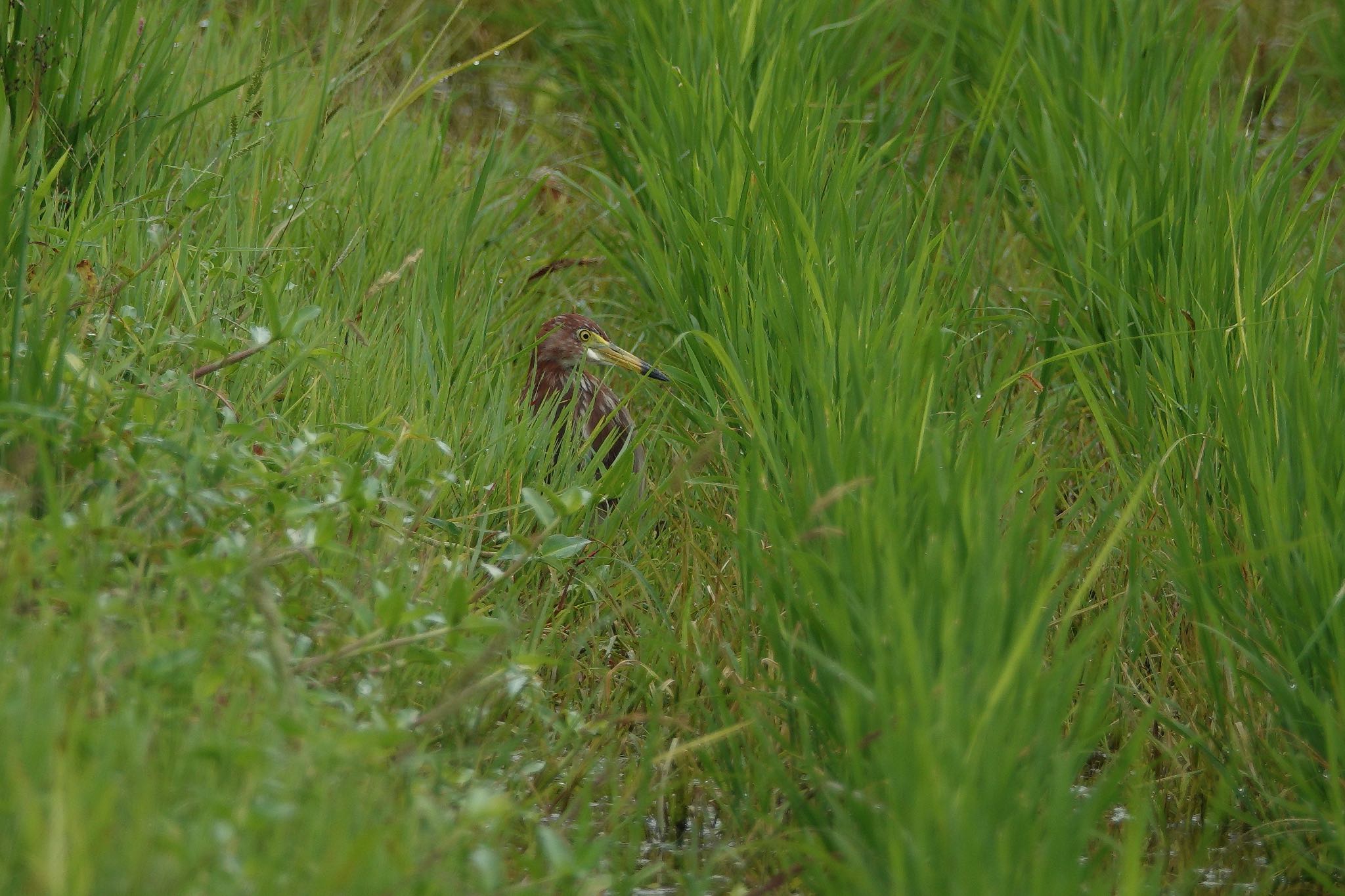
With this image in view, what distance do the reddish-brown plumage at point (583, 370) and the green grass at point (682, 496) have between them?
0.11m

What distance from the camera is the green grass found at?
76.5 inches

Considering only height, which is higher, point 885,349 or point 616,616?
point 885,349

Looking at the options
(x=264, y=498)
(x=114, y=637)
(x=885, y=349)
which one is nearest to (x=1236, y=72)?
(x=885, y=349)

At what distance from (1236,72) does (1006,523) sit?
4179 mm

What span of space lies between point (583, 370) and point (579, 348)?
0.10 meters

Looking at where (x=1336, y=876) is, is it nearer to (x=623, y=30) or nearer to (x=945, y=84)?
(x=945, y=84)

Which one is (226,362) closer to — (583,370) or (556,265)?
(583,370)

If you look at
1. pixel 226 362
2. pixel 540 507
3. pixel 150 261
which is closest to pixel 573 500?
pixel 540 507

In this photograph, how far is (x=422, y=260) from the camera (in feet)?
13.0

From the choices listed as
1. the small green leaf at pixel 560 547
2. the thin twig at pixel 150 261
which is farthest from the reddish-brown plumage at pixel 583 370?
the small green leaf at pixel 560 547

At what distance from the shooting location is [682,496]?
3445 mm

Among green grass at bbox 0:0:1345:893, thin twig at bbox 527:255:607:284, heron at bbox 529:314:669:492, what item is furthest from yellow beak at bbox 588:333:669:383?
thin twig at bbox 527:255:607:284

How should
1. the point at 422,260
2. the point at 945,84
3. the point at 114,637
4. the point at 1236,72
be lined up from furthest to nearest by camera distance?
the point at 1236,72 → the point at 945,84 → the point at 422,260 → the point at 114,637

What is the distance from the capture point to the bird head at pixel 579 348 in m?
3.97
